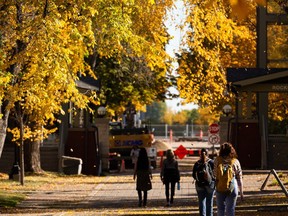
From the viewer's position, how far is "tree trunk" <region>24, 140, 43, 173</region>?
3900 cm

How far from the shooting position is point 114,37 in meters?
25.9

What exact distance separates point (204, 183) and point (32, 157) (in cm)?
2322

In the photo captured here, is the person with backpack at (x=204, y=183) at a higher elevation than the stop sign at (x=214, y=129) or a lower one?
lower

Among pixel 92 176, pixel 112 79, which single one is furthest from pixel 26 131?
pixel 112 79

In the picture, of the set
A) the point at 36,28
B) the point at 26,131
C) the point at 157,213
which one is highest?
the point at 36,28

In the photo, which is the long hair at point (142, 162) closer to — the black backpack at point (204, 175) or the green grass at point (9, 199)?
the green grass at point (9, 199)

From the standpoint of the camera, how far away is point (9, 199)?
2512cm

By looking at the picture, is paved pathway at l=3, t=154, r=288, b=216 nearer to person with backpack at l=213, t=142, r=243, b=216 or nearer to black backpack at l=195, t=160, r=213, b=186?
black backpack at l=195, t=160, r=213, b=186

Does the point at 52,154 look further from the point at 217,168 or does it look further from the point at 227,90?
the point at 217,168

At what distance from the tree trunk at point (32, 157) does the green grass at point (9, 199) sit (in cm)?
1143

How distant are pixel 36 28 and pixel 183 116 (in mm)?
155592

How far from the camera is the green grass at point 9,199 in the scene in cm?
2400

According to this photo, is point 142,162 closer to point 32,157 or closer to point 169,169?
point 169,169

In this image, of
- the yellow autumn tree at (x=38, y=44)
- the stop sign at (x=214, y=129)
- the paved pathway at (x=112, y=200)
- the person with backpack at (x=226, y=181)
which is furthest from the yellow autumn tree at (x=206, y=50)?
the person with backpack at (x=226, y=181)
